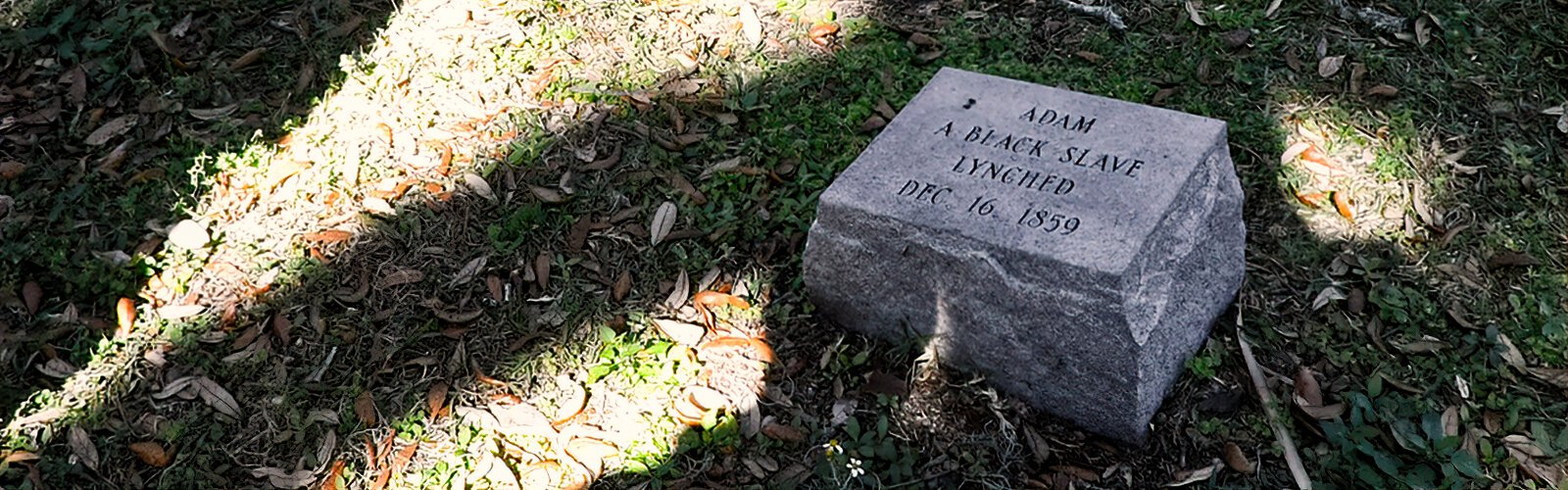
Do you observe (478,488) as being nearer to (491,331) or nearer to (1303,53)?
(491,331)

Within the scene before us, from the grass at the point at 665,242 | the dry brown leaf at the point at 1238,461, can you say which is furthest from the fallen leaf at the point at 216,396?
the dry brown leaf at the point at 1238,461

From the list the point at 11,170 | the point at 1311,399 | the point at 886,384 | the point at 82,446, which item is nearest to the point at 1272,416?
the point at 1311,399

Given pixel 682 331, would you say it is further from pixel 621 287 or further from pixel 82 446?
pixel 82 446

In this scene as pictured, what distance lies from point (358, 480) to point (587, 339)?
71 centimetres

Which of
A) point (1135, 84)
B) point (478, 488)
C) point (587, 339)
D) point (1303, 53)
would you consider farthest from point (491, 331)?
point (1303, 53)

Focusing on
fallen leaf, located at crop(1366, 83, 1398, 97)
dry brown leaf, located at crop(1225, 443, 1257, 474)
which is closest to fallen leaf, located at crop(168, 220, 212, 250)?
dry brown leaf, located at crop(1225, 443, 1257, 474)

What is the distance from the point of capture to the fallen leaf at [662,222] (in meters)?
3.47

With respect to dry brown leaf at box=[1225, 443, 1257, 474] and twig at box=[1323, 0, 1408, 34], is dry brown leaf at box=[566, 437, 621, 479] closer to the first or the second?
dry brown leaf at box=[1225, 443, 1257, 474]

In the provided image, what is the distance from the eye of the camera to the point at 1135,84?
12.9 feet

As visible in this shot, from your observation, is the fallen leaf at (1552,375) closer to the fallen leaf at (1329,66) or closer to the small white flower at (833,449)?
the fallen leaf at (1329,66)

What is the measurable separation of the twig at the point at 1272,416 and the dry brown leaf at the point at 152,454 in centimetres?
296

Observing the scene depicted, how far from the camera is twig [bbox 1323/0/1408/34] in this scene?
4.02 meters

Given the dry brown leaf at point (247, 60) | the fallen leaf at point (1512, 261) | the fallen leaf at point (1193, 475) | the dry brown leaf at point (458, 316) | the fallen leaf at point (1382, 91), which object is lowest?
the fallen leaf at point (1193, 475)

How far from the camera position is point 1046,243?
2.55 meters
